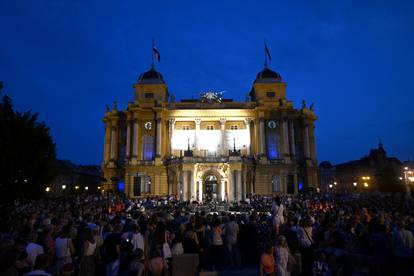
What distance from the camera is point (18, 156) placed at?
19.1 m

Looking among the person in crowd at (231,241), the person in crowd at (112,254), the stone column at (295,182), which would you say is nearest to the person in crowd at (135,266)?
the person in crowd at (112,254)

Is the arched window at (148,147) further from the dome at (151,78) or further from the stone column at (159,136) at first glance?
Answer: the dome at (151,78)

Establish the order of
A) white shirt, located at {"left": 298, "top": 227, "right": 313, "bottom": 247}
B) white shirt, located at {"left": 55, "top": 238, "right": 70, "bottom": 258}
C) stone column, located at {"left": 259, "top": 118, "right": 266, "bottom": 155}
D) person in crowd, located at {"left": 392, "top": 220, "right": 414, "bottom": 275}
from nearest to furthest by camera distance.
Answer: white shirt, located at {"left": 55, "top": 238, "right": 70, "bottom": 258} → person in crowd, located at {"left": 392, "top": 220, "right": 414, "bottom": 275} → white shirt, located at {"left": 298, "top": 227, "right": 313, "bottom": 247} → stone column, located at {"left": 259, "top": 118, "right": 266, "bottom": 155}

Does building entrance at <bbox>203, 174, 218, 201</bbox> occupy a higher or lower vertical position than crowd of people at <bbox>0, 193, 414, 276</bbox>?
higher

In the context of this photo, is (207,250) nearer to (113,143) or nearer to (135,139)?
(135,139)

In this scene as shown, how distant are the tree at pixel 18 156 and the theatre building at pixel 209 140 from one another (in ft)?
87.2

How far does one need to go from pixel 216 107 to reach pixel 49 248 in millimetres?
45260

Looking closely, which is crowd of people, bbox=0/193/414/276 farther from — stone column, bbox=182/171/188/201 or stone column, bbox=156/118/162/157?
stone column, bbox=156/118/162/157

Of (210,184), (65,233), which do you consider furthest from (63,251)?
(210,184)

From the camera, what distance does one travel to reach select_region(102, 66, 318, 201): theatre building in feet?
164

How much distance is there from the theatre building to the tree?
26.6 metres

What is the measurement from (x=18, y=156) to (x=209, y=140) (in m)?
36.7

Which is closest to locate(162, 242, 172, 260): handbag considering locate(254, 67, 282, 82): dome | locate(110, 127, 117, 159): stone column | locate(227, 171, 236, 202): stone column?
locate(227, 171, 236, 202): stone column

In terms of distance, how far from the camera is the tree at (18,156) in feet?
60.0
